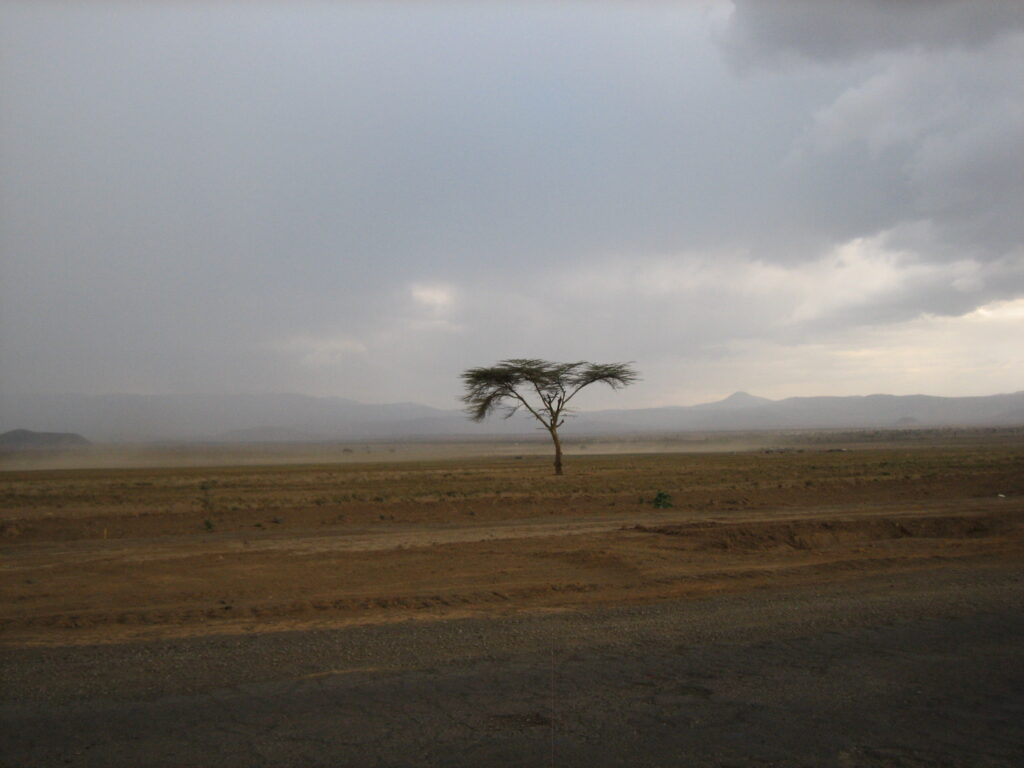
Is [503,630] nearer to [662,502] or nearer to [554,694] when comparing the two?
[554,694]

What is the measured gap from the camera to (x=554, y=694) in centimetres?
652

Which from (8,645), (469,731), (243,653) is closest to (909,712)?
(469,731)

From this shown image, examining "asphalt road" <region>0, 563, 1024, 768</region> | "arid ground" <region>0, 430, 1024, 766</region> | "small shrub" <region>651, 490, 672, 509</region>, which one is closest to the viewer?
"asphalt road" <region>0, 563, 1024, 768</region>

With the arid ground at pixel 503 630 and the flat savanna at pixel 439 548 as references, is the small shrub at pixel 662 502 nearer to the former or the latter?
the flat savanna at pixel 439 548

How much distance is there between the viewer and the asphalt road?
5.39 m

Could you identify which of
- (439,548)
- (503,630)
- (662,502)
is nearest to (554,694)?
(503,630)

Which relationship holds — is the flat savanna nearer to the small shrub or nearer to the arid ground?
the arid ground

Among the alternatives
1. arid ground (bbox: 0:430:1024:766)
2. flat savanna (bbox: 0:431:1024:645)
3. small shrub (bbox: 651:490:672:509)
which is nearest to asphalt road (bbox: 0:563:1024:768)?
arid ground (bbox: 0:430:1024:766)

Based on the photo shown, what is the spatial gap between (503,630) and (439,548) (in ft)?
24.3

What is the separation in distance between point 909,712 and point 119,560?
14596 mm

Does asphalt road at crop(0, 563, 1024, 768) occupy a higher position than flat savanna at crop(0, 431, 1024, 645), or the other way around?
asphalt road at crop(0, 563, 1024, 768)

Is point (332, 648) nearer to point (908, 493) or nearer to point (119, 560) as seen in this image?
point (119, 560)

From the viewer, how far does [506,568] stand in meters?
13.2

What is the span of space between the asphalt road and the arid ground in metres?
0.03
